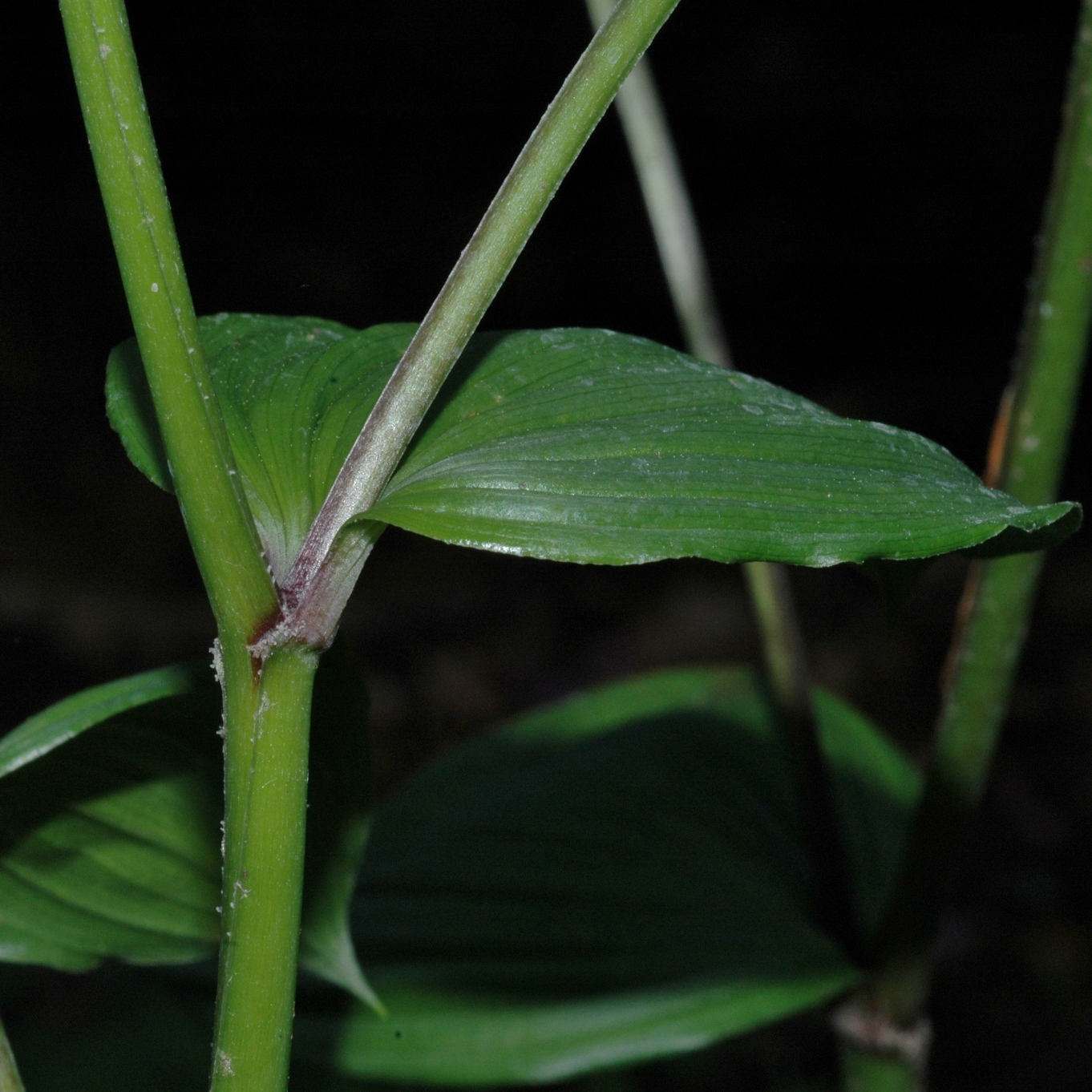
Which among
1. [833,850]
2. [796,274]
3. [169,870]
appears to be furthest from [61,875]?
[796,274]

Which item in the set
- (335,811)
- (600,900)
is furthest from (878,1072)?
(335,811)

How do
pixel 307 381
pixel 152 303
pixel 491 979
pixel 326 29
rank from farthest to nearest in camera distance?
pixel 326 29, pixel 491 979, pixel 307 381, pixel 152 303

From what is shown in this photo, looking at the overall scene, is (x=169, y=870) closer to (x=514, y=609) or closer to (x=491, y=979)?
(x=491, y=979)

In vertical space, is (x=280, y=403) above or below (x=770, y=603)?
above

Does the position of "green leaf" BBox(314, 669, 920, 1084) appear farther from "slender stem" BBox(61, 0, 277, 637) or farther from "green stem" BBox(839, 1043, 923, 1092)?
"slender stem" BBox(61, 0, 277, 637)

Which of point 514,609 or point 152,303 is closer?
point 152,303

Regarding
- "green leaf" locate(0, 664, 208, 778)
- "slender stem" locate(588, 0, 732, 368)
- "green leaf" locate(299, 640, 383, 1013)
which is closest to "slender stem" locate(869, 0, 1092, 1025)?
"slender stem" locate(588, 0, 732, 368)

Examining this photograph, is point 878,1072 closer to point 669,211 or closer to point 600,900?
point 600,900
